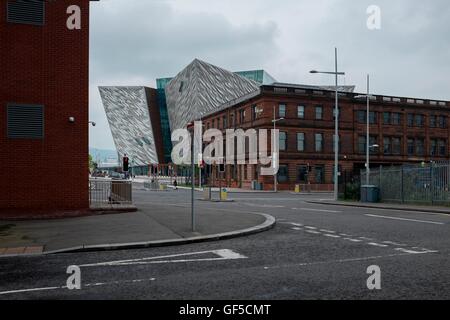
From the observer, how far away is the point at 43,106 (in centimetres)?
1507

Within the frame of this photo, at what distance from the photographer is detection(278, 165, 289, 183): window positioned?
177 ft

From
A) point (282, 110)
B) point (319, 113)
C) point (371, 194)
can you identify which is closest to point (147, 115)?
point (282, 110)

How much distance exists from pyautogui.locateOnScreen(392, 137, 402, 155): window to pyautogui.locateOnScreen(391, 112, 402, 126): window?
211cm

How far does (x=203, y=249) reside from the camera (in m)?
9.56

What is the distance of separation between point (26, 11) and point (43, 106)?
10.7 feet

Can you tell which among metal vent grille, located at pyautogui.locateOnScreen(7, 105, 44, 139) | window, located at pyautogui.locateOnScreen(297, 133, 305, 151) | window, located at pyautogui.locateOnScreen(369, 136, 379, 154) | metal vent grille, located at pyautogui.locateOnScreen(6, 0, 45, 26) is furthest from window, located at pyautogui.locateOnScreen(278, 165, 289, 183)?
metal vent grille, located at pyautogui.locateOnScreen(6, 0, 45, 26)

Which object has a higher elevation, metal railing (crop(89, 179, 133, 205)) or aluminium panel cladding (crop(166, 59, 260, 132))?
aluminium panel cladding (crop(166, 59, 260, 132))

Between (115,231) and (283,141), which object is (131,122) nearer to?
(283,141)

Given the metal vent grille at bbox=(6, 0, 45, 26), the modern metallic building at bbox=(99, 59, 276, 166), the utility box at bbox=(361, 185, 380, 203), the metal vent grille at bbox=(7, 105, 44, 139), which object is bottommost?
the utility box at bbox=(361, 185, 380, 203)

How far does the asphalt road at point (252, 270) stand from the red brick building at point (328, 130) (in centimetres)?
4379

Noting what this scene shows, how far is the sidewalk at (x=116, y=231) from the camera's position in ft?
31.6

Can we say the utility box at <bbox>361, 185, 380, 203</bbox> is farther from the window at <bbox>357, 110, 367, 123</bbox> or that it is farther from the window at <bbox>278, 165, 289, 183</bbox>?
the window at <bbox>357, 110, 367, 123</bbox>
